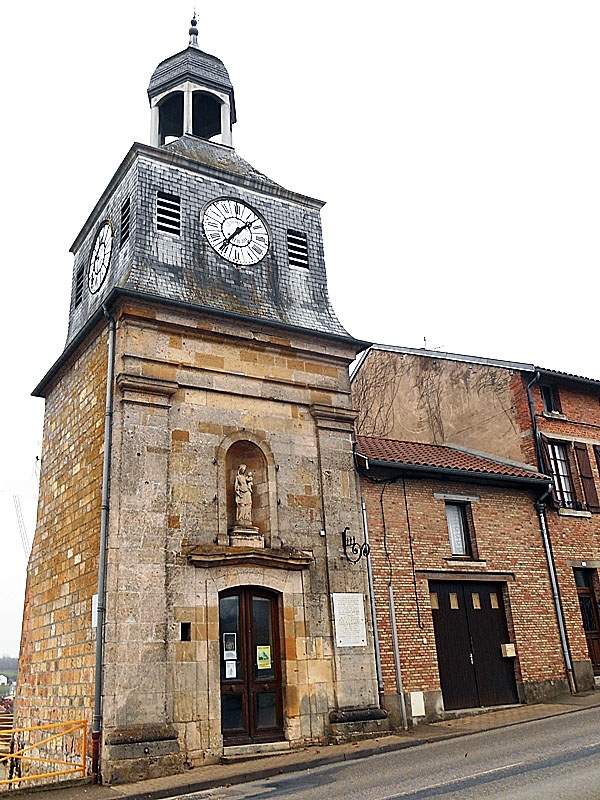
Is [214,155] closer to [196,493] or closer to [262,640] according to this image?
[196,493]

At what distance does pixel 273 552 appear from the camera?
488 inches

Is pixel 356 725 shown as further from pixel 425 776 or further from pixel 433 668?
pixel 425 776

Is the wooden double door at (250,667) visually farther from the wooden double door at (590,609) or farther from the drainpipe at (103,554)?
the wooden double door at (590,609)

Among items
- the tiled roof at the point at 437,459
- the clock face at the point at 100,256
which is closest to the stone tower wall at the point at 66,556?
the clock face at the point at 100,256

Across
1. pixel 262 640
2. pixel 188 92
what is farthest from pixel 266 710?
pixel 188 92

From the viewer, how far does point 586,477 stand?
1816 cm

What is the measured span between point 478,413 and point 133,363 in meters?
10.1

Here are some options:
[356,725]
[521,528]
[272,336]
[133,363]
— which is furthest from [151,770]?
[521,528]

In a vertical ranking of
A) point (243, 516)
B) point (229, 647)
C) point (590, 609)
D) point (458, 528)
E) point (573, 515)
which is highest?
point (573, 515)

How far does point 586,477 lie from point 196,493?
10.6 m

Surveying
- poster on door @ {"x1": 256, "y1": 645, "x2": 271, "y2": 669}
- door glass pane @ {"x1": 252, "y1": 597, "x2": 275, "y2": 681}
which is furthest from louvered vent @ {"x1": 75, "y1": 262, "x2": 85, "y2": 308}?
poster on door @ {"x1": 256, "y1": 645, "x2": 271, "y2": 669}

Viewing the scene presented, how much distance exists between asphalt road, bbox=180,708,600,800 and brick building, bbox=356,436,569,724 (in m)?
2.34

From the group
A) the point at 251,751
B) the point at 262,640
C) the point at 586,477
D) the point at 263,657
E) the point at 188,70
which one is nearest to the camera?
the point at 251,751

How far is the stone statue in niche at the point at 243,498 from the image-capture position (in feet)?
41.3
